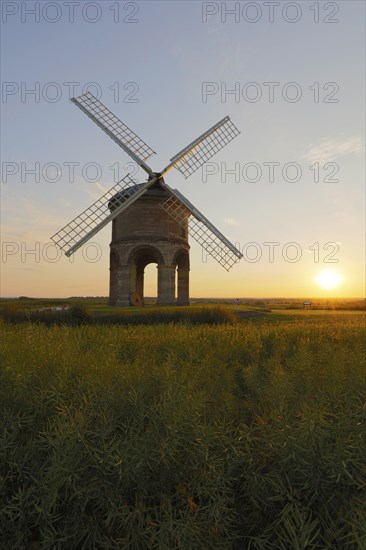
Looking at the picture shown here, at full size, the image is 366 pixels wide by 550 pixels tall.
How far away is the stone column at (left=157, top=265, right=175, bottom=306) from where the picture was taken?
21656 mm

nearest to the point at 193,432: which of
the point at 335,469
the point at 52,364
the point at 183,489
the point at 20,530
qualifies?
the point at 183,489

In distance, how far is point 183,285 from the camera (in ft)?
77.2

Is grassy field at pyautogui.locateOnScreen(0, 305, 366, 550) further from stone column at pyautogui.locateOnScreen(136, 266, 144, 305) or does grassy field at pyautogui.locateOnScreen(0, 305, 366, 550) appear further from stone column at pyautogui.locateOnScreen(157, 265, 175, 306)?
stone column at pyautogui.locateOnScreen(136, 266, 144, 305)

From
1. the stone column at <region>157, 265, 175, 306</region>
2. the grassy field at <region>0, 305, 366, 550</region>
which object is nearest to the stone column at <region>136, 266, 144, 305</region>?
the stone column at <region>157, 265, 175, 306</region>

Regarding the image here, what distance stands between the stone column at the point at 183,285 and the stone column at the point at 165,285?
1654mm

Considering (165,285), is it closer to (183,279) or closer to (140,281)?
(183,279)

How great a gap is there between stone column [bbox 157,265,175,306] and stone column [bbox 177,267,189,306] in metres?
1.65

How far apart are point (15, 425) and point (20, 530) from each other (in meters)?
0.98

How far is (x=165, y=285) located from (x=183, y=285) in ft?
7.06

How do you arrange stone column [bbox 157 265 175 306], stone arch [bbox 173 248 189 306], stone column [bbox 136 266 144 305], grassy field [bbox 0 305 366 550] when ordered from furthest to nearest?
stone column [bbox 136 266 144 305], stone arch [bbox 173 248 189 306], stone column [bbox 157 265 175 306], grassy field [bbox 0 305 366 550]

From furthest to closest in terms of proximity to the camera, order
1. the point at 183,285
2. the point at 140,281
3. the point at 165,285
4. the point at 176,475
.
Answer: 1. the point at 140,281
2. the point at 183,285
3. the point at 165,285
4. the point at 176,475

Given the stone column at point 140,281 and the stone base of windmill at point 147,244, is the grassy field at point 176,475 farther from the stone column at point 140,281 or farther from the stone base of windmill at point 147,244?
the stone column at point 140,281

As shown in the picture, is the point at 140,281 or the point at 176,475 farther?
the point at 140,281

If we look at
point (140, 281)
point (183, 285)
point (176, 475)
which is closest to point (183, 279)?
point (183, 285)
